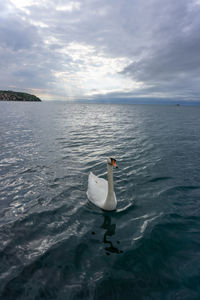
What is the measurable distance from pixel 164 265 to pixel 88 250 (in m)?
2.05

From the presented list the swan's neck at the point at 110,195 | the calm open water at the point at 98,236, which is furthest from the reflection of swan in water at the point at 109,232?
the swan's neck at the point at 110,195

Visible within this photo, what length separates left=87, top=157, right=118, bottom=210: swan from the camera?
5891mm

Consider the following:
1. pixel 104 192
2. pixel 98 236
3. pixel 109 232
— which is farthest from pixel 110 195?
pixel 98 236

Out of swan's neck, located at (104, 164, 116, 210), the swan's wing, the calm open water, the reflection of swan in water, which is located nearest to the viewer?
the calm open water

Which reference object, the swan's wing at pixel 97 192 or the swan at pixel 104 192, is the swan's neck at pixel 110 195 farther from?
the swan's wing at pixel 97 192

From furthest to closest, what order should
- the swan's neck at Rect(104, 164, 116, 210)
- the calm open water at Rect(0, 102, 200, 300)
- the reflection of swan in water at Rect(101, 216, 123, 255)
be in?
the swan's neck at Rect(104, 164, 116, 210)
the reflection of swan in water at Rect(101, 216, 123, 255)
the calm open water at Rect(0, 102, 200, 300)

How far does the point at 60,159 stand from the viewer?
460 inches

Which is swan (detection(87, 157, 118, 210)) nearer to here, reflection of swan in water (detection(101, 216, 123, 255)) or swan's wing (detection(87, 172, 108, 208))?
swan's wing (detection(87, 172, 108, 208))

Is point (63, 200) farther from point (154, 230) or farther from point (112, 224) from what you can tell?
Answer: point (154, 230)

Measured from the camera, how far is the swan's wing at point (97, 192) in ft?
21.2

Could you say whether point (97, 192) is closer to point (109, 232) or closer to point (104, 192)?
point (104, 192)

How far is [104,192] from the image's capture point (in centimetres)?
687

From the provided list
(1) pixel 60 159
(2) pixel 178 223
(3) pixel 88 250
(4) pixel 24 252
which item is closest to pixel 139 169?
(2) pixel 178 223

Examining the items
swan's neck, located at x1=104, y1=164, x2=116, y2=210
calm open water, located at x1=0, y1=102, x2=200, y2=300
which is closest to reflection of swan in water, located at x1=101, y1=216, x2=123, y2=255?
calm open water, located at x1=0, y1=102, x2=200, y2=300
